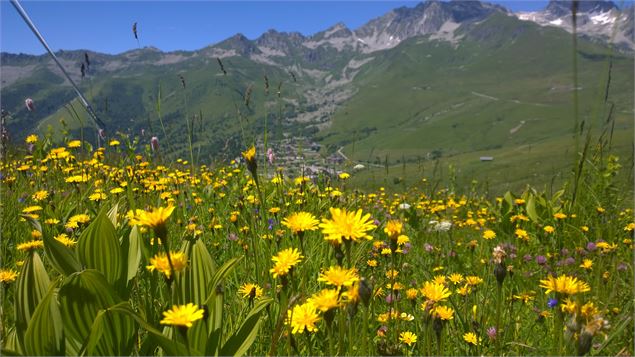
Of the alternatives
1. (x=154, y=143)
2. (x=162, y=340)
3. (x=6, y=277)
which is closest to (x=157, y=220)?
(x=162, y=340)

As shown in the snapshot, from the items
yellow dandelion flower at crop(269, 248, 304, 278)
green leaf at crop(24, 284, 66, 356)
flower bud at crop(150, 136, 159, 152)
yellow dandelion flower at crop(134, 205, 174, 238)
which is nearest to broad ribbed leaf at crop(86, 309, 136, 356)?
green leaf at crop(24, 284, 66, 356)

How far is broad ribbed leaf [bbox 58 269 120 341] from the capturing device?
169 centimetres

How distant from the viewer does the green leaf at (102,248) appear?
1.88 m

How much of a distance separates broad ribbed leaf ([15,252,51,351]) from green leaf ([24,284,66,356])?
0.42ft

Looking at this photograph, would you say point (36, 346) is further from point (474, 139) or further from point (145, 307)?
point (474, 139)

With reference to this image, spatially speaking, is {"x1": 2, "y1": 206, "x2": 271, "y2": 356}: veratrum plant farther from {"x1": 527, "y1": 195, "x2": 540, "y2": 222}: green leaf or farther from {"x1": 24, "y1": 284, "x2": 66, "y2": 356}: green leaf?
{"x1": 527, "y1": 195, "x2": 540, "y2": 222}: green leaf

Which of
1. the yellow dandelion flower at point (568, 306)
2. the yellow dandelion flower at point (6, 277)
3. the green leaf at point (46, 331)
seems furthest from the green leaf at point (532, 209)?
the yellow dandelion flower at point (6, 277)

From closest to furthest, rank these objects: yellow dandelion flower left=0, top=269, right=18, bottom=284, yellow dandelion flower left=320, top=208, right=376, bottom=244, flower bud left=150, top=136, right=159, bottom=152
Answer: yellow dandelion flower left=320, top=208, right=376, bottom=244 → yellow dandelion flower left=0, top=269, right=18, bottom=284 → flower bud left=150, top=136, right=159, bottom=152

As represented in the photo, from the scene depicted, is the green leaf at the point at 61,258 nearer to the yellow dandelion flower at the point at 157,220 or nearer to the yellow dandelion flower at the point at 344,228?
the yellow dandelion flower at the point at 157,220

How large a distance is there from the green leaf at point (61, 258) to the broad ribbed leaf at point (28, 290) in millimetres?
89

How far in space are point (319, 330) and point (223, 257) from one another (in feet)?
5.02

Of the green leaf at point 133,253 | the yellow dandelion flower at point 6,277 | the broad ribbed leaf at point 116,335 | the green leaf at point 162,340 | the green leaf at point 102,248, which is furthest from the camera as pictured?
the yellow dandelion flower at point 6,277

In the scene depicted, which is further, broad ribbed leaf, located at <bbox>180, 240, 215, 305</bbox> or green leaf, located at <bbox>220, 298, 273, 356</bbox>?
broad ribbed leaf, located at <bbox>180, 240, 215, 305</bbox>

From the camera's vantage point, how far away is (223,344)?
1.84 m
